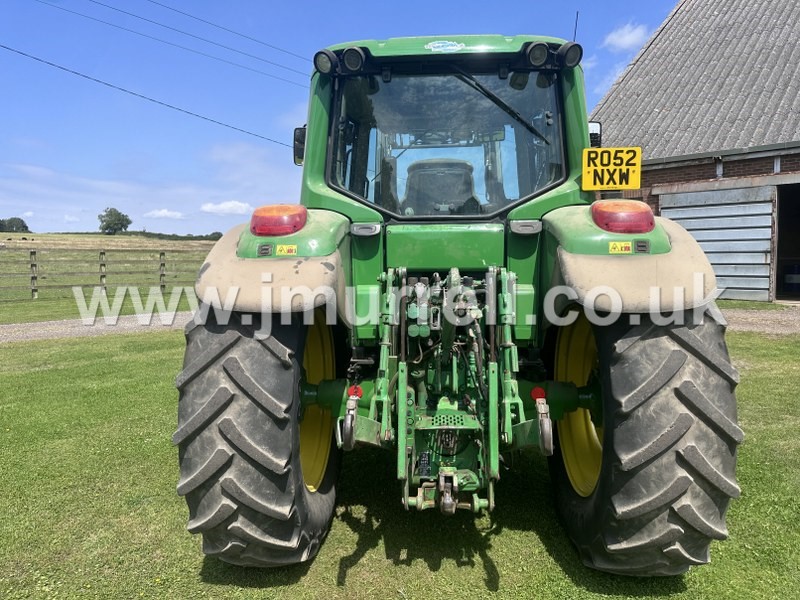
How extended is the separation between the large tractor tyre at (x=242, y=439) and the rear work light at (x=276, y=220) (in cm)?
42

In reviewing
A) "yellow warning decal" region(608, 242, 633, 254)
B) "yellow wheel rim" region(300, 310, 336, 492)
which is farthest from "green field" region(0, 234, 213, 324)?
"yellow warning decal" region(608, 242, 633, 254)

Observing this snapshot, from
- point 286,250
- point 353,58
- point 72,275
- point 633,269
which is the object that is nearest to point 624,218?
point 633,269

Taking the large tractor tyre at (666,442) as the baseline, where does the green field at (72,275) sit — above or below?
above

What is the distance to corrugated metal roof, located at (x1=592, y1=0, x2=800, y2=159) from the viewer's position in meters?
13.0

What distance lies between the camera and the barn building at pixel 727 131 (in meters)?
12.6

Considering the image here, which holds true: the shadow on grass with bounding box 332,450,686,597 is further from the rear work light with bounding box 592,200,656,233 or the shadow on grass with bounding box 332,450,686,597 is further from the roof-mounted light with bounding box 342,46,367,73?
the roof-mounted light with bounding box 342,46,367,73

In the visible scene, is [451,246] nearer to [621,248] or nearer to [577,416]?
[621,248]

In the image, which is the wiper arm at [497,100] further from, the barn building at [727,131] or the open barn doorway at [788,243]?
the open barn doorway at [788,243]

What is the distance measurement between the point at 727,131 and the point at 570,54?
1204cm

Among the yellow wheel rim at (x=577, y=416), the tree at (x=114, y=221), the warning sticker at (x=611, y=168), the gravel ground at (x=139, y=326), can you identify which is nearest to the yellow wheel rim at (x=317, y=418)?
the yellow wheel rim at (x=577, y=416)

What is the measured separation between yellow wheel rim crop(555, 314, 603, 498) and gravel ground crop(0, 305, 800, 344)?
728 centimetres

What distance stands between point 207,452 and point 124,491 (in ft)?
5.37

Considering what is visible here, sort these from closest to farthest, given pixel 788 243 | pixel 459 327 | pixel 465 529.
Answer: pixel 459 327 → pixel 465 529 → pixel 788 243

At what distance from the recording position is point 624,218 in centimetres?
247
